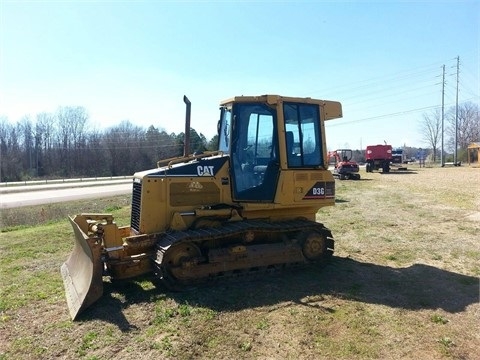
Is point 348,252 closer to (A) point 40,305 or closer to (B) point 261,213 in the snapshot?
(B) point 261,213

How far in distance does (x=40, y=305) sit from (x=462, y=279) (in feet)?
22.2

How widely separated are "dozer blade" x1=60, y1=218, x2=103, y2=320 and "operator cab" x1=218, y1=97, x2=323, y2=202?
2476mm

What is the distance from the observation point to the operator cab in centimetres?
714

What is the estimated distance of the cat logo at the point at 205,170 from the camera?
6.98m

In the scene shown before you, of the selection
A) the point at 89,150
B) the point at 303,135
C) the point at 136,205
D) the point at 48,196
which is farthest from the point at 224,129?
the point at 89,150

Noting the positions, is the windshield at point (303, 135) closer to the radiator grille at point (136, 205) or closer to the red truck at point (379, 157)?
the radiator grille at point (136, 205)

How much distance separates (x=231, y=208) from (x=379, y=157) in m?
34.2

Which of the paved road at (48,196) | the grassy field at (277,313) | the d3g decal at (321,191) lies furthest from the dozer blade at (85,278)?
the paved road at (48,196)

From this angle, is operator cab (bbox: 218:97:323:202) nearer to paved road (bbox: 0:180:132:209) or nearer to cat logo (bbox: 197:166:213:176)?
cat logo (bbox: 197:166:213:176)

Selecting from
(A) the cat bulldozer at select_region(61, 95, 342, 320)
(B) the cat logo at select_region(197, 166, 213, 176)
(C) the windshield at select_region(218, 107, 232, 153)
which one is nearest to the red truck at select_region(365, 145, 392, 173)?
(A) the cat bulldozer at select_region(61, 95, 342, 320)

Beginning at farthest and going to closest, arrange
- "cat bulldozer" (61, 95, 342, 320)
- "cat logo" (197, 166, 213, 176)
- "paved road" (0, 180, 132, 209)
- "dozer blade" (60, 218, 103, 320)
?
"paved road" (0, 180, 132, 209) → "cat logo" (197, 166, 213, 176) → "cat bulldozer" (61, 95, 342, 320) → "dozer blade" (60, 218, 103, 320)

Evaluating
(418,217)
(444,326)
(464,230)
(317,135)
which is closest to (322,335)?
(444,326)

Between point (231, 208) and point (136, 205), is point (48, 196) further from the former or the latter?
point (231, 208)

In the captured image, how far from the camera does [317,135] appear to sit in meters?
7.64
